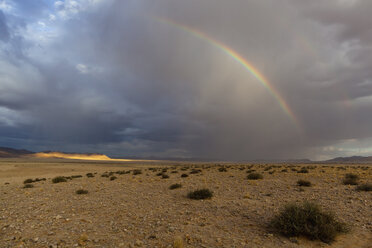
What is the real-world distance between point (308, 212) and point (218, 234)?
3.38 m

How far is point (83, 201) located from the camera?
1456 centimetres

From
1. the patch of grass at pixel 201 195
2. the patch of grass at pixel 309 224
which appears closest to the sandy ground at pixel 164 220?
the patch of grass at pixel 309 224

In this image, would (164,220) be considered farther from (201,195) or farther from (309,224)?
(309,224)

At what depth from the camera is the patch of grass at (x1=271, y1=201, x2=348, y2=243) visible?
24.5 feet

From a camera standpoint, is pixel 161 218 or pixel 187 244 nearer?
pixel 187 244

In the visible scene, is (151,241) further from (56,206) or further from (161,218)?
(56,206)

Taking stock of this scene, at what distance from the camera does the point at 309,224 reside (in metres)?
7.77

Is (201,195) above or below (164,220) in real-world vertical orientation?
above

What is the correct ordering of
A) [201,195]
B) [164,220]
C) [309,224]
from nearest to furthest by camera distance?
[309,224], [164,220], [201,195]

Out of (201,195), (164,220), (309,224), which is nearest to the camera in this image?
(309,224)

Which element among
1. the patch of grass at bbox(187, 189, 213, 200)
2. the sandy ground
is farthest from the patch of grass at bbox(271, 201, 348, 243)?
the patch of grass at bbox(187, 189, 213, 200)

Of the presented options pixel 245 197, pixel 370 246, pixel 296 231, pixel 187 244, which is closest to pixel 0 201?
pixel 187 244

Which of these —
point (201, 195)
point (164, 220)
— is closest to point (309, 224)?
point (164, 220)

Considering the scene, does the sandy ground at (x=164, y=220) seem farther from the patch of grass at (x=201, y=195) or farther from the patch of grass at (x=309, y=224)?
the patch of grass at (x=201, y=195)
